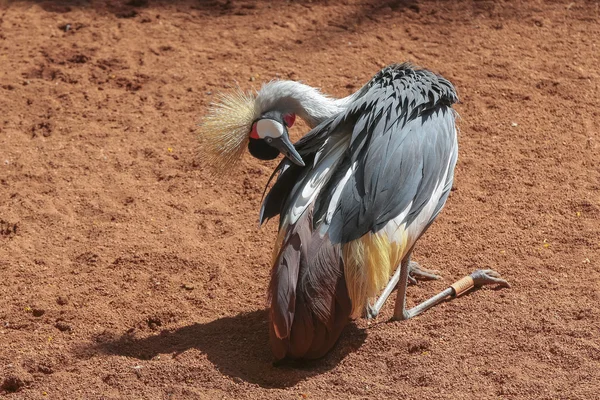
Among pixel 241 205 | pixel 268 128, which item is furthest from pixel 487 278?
pixel 241 205

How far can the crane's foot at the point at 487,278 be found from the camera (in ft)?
17.0

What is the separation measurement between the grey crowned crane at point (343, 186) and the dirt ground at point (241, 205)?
1.16ft

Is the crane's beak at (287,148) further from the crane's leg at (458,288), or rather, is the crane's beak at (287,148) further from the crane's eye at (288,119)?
the crane's leg at (458,288)

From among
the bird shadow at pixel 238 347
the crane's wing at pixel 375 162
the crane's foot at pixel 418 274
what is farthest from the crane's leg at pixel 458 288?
the crane's wing at pixel 375 162

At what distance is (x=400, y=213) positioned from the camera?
454 centimetres

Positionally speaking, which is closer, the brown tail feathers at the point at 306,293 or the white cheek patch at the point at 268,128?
the brown tail feathers at the point at 306,293

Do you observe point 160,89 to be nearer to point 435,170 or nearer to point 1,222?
point 1,222

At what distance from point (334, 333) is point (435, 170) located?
3.58 feet

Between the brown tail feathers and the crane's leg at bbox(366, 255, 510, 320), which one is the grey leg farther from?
the brown tail feathers

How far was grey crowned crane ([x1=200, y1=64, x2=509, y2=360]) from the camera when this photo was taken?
172 inches

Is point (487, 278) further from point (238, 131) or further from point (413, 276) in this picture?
point (238, 131)

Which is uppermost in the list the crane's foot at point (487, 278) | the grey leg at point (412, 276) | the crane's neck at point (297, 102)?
the crane's neck at point (297, 102)

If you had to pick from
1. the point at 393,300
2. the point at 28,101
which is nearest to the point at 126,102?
the point at 28,101

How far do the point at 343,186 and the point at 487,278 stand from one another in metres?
1.25
